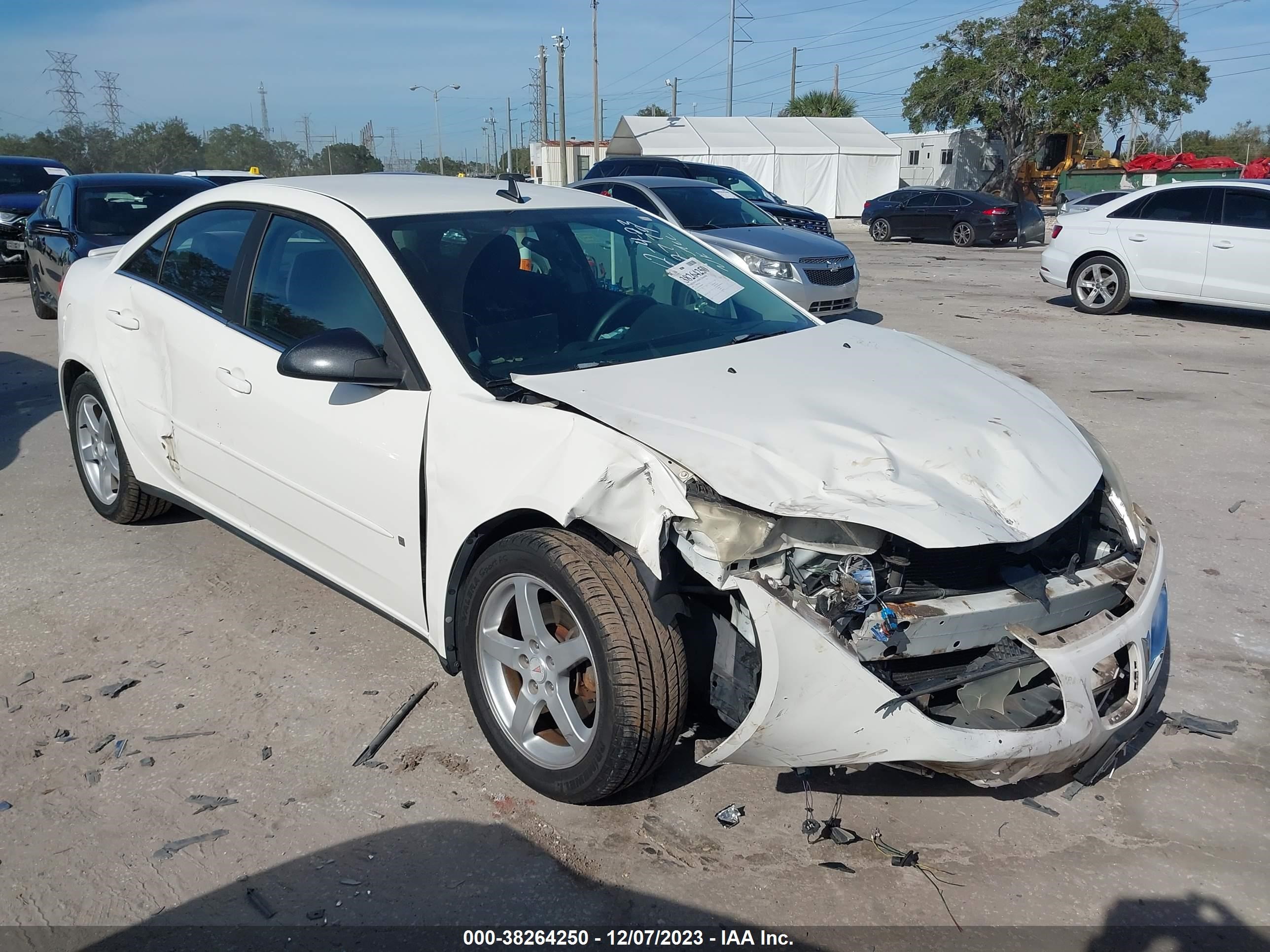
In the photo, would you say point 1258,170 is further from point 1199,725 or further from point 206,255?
point 206,255

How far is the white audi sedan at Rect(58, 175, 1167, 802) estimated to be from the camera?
2.46 meters

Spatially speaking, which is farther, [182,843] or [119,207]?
[119,207]

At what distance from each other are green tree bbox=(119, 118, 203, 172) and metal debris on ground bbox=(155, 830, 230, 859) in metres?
50.1

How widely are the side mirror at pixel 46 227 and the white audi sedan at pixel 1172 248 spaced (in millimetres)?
11188

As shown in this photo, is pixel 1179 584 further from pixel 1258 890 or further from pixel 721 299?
pixel 721 299

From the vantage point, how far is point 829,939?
240 cm

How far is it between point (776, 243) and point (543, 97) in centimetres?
5052

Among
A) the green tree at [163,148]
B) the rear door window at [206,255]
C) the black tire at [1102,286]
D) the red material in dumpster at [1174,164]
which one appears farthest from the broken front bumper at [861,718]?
the green tree at [163,148]

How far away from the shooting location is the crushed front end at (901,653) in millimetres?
2383

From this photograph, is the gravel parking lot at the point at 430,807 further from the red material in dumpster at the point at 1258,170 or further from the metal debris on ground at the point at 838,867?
the red material in dumpster at the point at 1258,170

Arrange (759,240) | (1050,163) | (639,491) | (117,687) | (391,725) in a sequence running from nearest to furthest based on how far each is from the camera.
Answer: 1. (639,491)
2. (391,725)
3. (117,687)
4. (759,240)
5. (1050,163)

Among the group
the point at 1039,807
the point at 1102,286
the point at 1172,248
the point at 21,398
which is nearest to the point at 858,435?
the point at 1039,807

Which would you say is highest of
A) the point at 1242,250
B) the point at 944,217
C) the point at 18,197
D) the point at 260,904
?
the point at 18,197

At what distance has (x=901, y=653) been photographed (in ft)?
7.87
